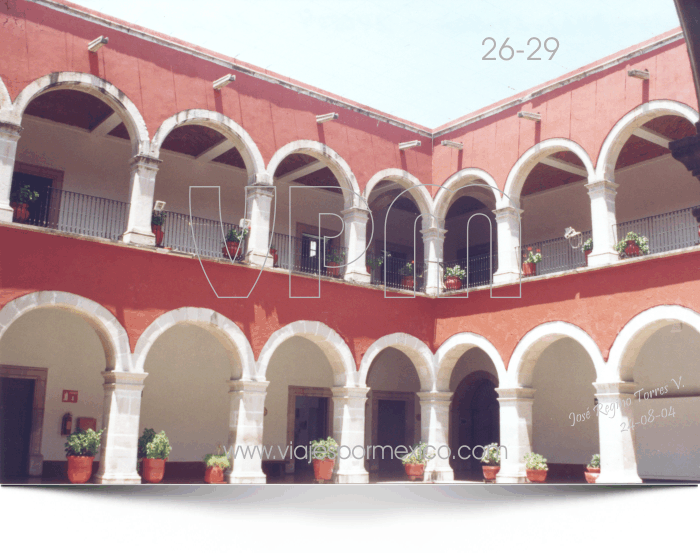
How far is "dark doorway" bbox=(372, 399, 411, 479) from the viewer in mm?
18000

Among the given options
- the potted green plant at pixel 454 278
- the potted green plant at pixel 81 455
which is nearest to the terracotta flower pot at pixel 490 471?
the potted green plant at pixel 454 278

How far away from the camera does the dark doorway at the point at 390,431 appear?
18.0m

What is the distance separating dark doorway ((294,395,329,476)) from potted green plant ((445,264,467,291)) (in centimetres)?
402

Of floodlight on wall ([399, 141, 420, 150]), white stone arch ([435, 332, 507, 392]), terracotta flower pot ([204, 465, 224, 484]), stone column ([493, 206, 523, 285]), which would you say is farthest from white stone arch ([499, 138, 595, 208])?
terracotta flower pot ([204, 465, 224, 484])

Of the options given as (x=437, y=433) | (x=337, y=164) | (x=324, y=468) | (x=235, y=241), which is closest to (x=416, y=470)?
(x=437, y=433)

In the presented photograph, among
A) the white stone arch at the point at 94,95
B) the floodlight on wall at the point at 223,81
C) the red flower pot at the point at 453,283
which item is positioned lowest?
the red flower pot at the point at 453,283

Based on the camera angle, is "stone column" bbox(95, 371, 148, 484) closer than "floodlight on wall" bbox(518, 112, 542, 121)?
Yes

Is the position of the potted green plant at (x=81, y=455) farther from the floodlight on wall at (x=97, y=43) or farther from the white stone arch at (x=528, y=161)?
the white stone arch at (x=528, y=161)

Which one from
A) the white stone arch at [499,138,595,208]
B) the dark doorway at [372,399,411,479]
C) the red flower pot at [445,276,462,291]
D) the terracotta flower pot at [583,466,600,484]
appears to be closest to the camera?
the terracotta flower pot at [583,466,600,484]

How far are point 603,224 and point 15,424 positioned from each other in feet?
35.5

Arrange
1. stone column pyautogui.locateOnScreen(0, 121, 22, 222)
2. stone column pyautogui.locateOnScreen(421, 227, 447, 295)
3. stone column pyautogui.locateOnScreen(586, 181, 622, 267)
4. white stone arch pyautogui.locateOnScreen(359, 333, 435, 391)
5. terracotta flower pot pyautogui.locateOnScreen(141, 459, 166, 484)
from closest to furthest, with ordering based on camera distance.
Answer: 1. stone column pyautogui.locateOnScreen(0, 121, 22, 222)
2. terracotta flower pot pyautogui.locateOnScreen(141, 459, 166, 484)
3. stone column pyautogui.locateOnScreen(586, 181, 622, 267)
4. white stone arch pyautogui.locateOnScreen(359, 333, 435, 391)
5. stone column pyautogui.locateOnScreen(421, 227, 447, 295)

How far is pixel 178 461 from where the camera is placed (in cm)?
1465

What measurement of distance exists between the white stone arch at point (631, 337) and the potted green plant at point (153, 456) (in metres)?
7.45

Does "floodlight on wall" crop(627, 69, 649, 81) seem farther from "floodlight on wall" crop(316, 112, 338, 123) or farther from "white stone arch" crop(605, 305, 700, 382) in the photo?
"floodlight on wall" crop(316, 112, 338, 123)
